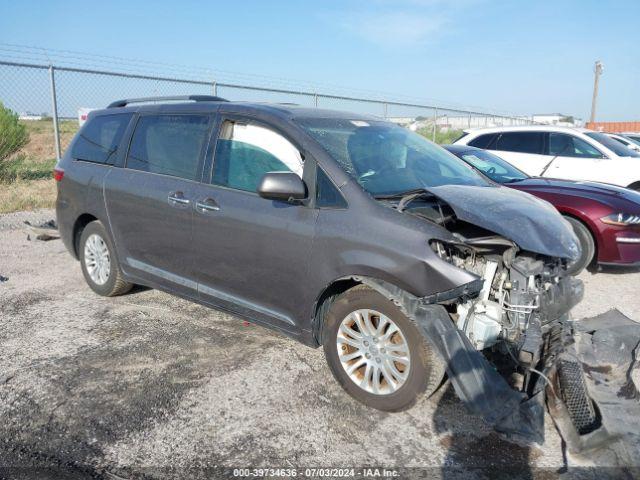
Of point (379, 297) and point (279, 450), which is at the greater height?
point (379, 297)

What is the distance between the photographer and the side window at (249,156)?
12.1 feet

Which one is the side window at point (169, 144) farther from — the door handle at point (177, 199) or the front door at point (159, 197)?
the door handle at point (177, 199)

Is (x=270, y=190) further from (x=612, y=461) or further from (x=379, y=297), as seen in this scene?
(x=612, y=461)

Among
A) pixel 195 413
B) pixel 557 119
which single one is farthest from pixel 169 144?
pixel 557 119

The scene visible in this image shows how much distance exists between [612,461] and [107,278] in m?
4.20

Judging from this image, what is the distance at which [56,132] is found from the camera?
1006 cm

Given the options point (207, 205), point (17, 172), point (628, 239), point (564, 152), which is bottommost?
point (628, 239)

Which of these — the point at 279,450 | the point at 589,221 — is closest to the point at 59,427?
the point at 279,450

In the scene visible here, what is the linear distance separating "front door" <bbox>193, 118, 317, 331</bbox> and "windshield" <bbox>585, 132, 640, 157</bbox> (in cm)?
811

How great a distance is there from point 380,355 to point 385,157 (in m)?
1.43

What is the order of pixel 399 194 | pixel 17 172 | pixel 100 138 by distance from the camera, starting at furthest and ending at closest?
pixel 17 172 → pixel 100 138 → pixel 399 194

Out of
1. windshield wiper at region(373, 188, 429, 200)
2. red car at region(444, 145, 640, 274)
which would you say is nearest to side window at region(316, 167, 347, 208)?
windshield wiper at region(373, 188, 429, 200)

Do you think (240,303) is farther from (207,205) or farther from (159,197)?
(159,197)

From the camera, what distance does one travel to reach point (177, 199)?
4062 millimetres
